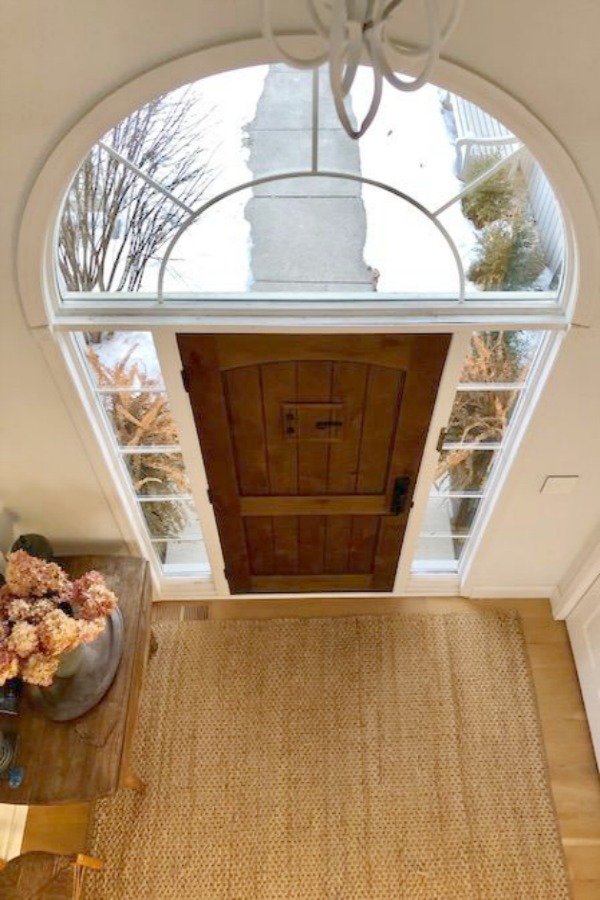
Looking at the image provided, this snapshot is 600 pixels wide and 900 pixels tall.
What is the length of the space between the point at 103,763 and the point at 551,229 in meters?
1.95

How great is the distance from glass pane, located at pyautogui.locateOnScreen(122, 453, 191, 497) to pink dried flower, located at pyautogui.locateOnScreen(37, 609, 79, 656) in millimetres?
699

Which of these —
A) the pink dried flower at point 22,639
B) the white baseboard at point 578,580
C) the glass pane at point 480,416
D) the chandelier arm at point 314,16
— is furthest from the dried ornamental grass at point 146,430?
the white baseboard at point 578,580

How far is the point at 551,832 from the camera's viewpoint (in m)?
2.62

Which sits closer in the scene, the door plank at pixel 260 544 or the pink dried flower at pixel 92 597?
the pink dried flower at pixel 92 597

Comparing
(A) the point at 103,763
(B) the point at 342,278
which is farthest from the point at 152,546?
(B) the point at 342,278

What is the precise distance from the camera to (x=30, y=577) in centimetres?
201

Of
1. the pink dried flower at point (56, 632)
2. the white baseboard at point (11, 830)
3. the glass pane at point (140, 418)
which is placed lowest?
the white baseboard at point (11, 830)

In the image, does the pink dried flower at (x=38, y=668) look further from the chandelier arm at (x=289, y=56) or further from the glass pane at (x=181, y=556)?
the chandelier arm at (x=289, y=56)

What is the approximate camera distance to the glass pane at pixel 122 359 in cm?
207

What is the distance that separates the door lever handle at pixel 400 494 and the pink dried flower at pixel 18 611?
4.10 ft

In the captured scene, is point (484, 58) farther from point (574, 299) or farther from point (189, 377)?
point (189, 377)

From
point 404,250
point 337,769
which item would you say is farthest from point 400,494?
point 337,769

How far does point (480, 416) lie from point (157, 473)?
3.72 ft

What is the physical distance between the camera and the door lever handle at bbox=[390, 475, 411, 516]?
2.51 metres
